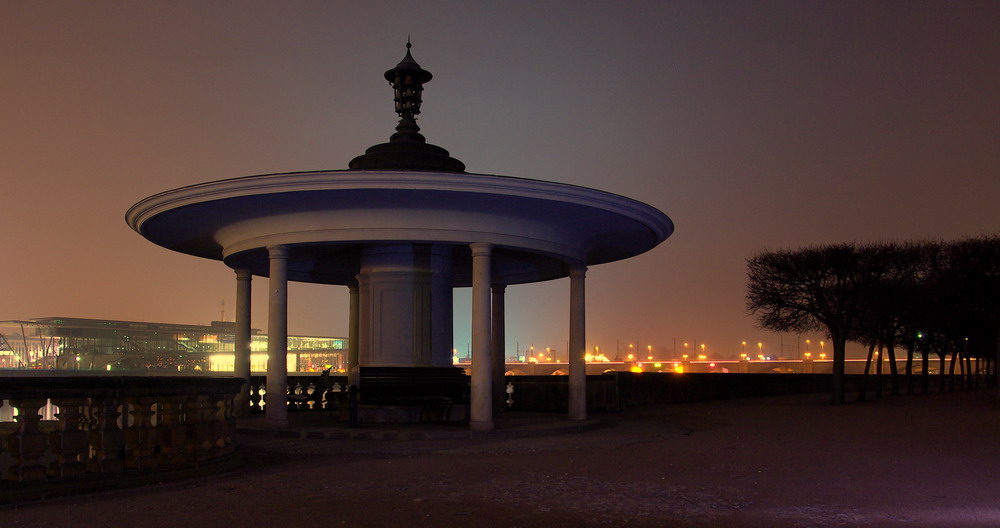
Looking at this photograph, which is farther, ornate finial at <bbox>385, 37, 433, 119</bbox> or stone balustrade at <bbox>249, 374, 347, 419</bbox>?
stone balustrade at <bbox>249, 374, 347, 419</bbox>

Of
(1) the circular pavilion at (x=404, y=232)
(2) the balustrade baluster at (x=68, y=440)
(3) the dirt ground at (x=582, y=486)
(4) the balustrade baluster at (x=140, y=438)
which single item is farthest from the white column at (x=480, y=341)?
(2) the balustrade baluster at (x=68, y=440)

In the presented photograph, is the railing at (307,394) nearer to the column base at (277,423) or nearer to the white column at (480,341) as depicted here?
the column base at (277,423)

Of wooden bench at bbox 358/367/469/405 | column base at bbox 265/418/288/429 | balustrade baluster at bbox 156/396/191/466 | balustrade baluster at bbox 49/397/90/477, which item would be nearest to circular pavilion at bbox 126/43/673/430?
column base at bbox 265/418/288/429

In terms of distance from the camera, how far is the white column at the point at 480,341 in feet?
61.6

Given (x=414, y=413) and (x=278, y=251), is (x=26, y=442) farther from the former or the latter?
(x=414, y=413)

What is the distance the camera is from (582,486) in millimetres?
11039

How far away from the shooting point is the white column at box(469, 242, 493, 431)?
1877cm

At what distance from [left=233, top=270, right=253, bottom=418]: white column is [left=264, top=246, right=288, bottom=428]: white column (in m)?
4.64

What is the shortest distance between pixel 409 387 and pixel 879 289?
23.8 metres

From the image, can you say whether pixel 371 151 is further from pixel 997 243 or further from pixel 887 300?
pixel 997 243

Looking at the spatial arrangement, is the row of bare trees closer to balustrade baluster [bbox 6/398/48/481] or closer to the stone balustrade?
the stone balustrade

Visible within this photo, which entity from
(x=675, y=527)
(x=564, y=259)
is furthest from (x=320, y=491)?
(x=564, y=259)

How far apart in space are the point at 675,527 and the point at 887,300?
31.9 m

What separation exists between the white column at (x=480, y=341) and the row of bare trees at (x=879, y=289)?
20343mm
